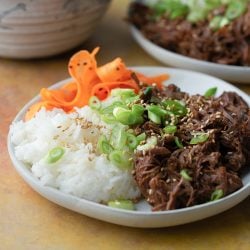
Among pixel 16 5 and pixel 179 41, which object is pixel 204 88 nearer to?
pixel 179 41

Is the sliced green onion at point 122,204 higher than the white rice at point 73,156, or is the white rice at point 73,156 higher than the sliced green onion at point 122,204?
the white rice at point 73,156

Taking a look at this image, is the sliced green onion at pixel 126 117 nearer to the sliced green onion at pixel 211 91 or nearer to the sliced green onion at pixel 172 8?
the sliced green onion at pixel 211 91

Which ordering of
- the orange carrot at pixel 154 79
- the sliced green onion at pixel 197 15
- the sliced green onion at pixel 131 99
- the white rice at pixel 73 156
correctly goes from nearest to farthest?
the white rice at pixel 73 156 → the sliced green onion at pixel 131 99 → the orange carrot at pixel 154 79 → the sliced green onion at pixel 197 15

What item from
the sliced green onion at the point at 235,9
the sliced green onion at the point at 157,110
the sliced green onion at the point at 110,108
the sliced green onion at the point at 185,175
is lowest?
the sliced green onion at the point at 235,9

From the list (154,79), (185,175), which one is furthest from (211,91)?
(185,175)

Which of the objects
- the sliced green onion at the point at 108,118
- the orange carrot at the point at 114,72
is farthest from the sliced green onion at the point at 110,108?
the orange carrot at the point at 114,72

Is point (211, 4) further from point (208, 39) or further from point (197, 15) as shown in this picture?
point (208, 39)

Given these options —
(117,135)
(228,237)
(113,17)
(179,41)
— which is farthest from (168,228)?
(113,17)

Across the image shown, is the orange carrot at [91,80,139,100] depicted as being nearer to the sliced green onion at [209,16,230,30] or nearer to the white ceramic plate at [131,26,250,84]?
the white ceramic plate at [131,26,250,84]
